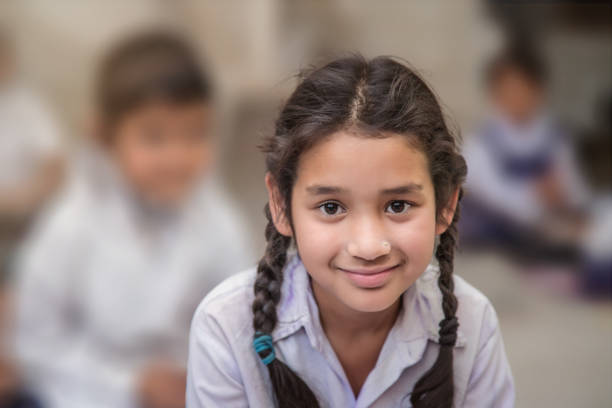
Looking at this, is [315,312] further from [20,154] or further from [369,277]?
[20,154]

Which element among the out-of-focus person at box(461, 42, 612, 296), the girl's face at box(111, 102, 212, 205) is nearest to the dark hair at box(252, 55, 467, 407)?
the girl's face at box(111, 102, 212, 205)

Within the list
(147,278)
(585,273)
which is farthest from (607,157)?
(147,278)

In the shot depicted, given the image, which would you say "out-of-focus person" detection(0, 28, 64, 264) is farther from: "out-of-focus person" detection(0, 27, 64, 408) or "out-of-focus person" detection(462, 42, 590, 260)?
"out-of-focus person" detection(462, 42, 590, 260)

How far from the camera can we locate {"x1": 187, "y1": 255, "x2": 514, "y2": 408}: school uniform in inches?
25.9

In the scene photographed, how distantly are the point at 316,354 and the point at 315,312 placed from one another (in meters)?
0.04

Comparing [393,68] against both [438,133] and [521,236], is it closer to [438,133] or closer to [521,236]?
[438,133]

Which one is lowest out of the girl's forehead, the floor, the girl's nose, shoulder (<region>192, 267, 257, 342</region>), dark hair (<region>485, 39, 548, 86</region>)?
the floor

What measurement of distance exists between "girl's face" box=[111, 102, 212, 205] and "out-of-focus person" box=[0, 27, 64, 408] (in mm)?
185

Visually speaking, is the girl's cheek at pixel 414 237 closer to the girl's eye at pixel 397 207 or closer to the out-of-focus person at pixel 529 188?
the girl's eye at pixel 397 207

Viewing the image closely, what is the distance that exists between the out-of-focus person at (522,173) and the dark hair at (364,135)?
3.22ft

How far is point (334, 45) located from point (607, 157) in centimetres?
81

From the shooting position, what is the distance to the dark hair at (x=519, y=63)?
5.23 feet

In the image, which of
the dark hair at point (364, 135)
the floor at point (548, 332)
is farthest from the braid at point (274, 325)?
the floor at point (548, 332)

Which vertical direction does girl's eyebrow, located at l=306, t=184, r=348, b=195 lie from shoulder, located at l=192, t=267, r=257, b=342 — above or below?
above
